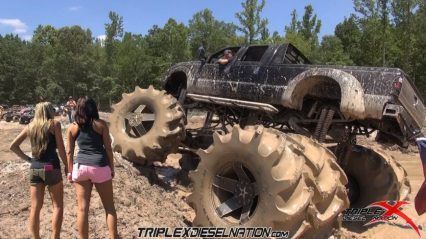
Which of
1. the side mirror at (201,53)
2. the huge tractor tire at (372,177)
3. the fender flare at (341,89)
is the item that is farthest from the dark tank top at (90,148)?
the huge tractor tire at (372,177)

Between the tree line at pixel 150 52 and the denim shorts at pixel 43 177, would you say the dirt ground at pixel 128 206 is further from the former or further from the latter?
the tree line at pixel 150 52

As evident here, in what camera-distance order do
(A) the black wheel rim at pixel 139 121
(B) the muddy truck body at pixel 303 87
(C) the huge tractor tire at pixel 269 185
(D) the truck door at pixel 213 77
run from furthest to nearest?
(A) the black wheel rim at pixel 139 121 → (D) the truck door at pixel 213 77 → (B) the muddy truck body at pixel 303 87 → (C) the huge tractor tire at pixel 269 185

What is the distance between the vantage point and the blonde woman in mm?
4949

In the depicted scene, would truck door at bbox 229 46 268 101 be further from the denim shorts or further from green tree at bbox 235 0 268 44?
green tree at bbox 235 0 268 44

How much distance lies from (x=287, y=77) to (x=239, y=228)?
263 cm

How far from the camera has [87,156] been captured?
15.9 ft

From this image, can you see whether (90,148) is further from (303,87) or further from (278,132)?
(303,87)

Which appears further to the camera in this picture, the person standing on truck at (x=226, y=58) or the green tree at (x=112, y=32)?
the green tree at (x=112, y=32)

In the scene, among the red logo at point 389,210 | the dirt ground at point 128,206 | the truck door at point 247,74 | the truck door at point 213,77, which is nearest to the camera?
the dirt ground at point 128,206

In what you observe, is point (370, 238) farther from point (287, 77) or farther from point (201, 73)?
point (201, 73)

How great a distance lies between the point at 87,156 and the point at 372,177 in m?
4.87

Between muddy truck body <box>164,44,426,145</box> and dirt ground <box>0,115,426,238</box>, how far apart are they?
150 centimetres

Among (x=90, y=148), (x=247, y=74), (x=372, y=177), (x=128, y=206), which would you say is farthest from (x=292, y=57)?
(x=90, y=148)

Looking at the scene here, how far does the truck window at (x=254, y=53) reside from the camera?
8039mm
